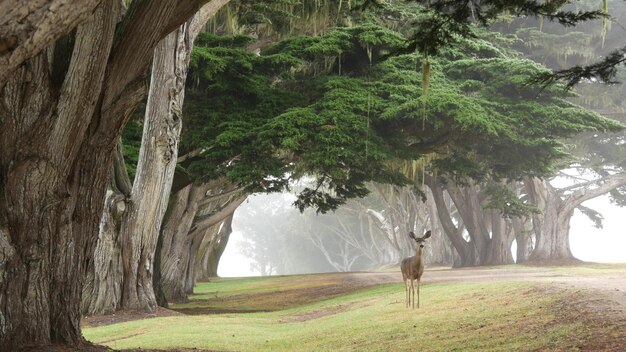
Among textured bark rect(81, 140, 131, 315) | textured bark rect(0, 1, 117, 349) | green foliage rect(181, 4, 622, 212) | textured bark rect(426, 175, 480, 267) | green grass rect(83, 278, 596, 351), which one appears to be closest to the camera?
textured bark rect(0, 1, 117, 349)

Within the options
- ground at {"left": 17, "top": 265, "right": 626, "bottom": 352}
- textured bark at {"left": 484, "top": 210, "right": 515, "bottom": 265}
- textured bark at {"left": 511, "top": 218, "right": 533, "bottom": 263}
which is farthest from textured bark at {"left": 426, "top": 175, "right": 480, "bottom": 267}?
ground at {"left": 17, "top": 265, "right": 626, "bottom": 352}

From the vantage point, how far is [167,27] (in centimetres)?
861

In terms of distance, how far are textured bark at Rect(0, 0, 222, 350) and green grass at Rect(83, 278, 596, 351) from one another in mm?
2636

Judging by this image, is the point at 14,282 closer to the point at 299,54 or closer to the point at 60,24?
the point at 60,24

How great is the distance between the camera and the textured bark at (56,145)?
822 centimetres

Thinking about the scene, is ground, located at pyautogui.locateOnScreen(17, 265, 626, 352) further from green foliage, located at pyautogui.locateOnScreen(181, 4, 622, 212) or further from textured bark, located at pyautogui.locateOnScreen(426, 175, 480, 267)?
textured bark, located at pyautogui.locateOnScreen(426, 175, 480, 267)

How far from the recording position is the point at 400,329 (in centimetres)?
1215

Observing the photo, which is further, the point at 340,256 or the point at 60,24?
the point at 340,256

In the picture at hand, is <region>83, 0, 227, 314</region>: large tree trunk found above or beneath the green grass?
above

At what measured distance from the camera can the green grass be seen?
9719 millimetres

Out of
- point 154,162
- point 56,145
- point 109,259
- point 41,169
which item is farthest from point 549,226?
point 41,169

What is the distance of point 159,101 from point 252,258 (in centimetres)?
9104

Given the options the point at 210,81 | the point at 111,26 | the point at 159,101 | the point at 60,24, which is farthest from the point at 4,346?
the point at 210,81

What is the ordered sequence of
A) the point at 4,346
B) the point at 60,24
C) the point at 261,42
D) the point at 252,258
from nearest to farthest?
the point at 60,24
the point at 4,346
the point at 261,42
the point at 252,258
